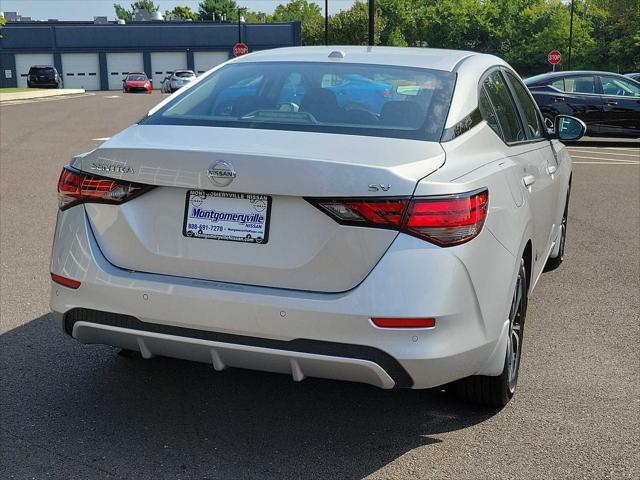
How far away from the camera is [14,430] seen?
148 inches

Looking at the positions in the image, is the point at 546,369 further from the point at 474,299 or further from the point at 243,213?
the point at 243,213

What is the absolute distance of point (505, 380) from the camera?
3.89 m

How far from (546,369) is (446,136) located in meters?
1.73

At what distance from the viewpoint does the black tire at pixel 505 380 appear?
3873 millimetres

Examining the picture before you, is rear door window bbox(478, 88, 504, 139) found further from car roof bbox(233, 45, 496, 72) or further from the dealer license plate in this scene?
the dealer license plate

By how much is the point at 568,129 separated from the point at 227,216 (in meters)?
3.23

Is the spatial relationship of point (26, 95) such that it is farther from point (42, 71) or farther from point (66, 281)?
point (66, 281)

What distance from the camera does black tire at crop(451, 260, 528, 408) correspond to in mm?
3873

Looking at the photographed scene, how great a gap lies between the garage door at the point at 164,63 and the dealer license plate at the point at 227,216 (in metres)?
78.6

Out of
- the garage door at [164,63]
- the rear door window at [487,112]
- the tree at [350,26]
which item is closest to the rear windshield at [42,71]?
the garage door at [164,63]

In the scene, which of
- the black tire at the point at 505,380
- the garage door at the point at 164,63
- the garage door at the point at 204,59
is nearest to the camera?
the black tire at the point at 505,380

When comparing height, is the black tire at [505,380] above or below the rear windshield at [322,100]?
below

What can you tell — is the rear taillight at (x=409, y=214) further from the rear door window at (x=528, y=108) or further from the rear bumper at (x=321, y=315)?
the rear door window at (x=528, y=108)

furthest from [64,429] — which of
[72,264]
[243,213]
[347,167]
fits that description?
[347,167]
